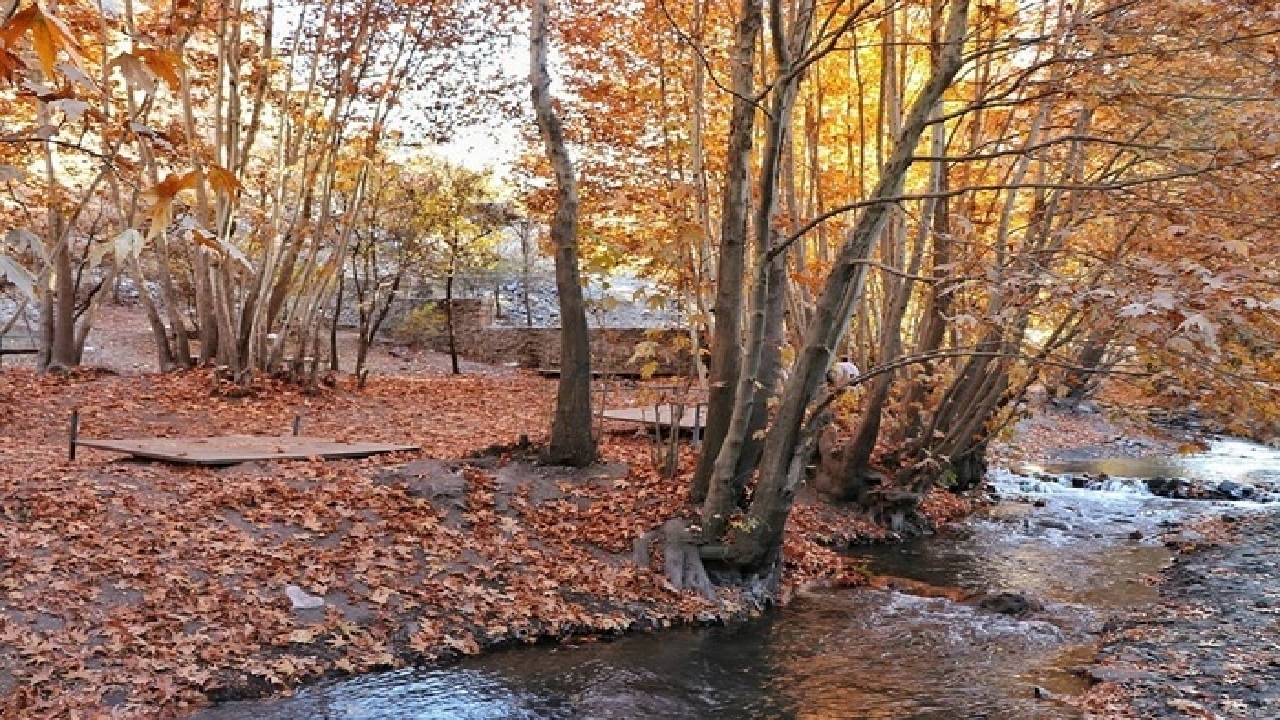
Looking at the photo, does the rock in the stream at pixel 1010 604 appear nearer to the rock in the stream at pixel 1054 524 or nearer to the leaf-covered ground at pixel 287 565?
the leaf-covered ground at pixel 287 565

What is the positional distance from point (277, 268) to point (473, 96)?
17.6ft

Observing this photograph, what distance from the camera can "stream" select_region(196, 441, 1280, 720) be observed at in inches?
259

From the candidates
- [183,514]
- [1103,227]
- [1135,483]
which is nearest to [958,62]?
[1103,227]

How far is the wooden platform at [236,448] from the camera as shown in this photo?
371 inches

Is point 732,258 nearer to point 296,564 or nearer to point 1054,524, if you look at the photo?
point 296,564

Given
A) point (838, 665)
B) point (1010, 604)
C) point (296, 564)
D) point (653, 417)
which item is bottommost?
point (838, 665)

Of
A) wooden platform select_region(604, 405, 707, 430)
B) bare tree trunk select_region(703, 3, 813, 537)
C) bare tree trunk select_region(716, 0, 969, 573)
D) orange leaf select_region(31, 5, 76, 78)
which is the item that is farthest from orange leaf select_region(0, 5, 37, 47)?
wooden platform select_region(604, 405, 707, 430)

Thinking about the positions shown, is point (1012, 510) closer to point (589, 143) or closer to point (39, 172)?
point (589, 143)

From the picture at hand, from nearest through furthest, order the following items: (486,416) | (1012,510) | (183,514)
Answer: (183,514), (1012,510), (486,416)

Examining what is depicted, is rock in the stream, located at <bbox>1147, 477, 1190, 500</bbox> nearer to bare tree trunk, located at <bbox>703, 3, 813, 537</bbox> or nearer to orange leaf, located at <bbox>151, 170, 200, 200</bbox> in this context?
bare tree trunk, located at <bbox>703, 3, 813, 537</bbox>

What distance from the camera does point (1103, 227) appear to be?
10156 mm

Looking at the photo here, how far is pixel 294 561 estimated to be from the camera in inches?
308

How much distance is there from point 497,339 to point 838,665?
2172 cm

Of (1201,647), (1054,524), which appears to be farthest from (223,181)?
(1054,524)
